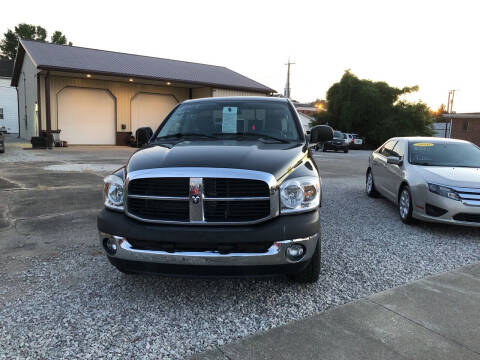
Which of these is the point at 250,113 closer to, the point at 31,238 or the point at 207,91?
the point at 31,238

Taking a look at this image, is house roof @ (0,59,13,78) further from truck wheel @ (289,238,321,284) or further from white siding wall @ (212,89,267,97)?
truck wheel @ (289,238,321,284)

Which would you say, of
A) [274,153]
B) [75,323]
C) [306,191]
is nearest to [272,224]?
[306,191]

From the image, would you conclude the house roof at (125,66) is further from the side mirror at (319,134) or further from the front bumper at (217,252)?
the front bumper at (217,252)

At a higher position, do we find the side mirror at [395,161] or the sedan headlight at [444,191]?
the side mirror at [395,161]

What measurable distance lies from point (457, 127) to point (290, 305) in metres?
43.1

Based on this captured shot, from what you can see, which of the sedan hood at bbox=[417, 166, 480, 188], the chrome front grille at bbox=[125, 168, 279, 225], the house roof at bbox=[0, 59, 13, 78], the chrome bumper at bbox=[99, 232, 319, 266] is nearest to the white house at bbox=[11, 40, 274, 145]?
the house roof at bbox=[0, 59, 13, 78]

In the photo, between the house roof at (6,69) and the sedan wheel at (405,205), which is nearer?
the sedan wheel at (405,205)

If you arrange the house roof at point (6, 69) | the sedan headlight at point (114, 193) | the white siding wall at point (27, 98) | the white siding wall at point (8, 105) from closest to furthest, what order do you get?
the sedan headlight at point (114, 193) → the white siding wall at point (27, 98) → the white siding wall at point (8, 105) → the house roof at point (6, 69)

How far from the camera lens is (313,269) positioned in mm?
3498

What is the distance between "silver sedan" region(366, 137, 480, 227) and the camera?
540 centimetres

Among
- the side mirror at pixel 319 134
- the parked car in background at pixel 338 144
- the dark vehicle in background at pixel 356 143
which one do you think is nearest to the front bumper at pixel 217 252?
the side mirror at pixel 319 134

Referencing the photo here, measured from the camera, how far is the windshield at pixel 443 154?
638 centimetres

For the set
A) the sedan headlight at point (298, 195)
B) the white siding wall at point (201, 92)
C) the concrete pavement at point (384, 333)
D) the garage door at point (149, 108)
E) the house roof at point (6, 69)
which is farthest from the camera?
the house roof at point (6, 69)

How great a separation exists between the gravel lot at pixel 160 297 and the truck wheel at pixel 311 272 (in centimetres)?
9
